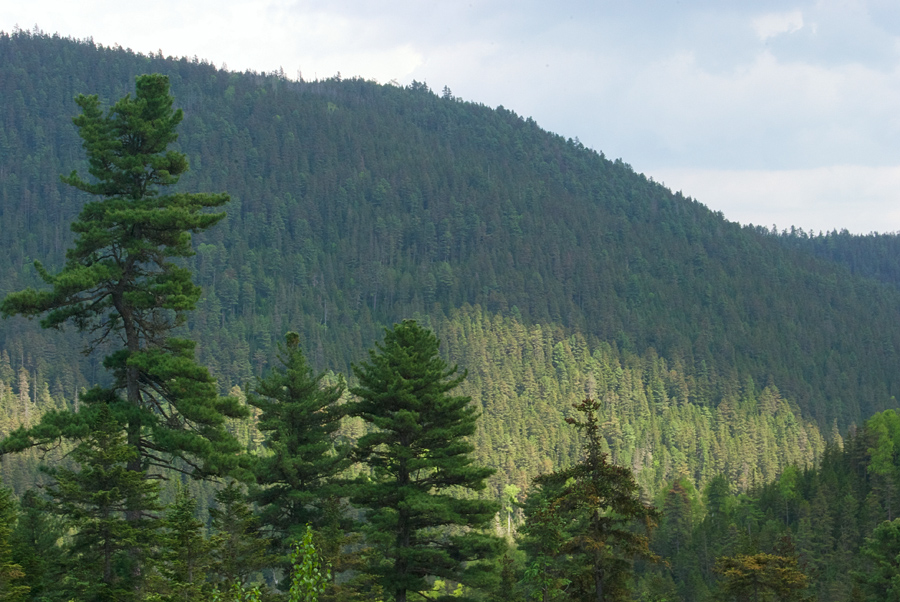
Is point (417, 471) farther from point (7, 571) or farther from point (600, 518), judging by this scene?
point (7, 571)

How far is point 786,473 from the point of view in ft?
475

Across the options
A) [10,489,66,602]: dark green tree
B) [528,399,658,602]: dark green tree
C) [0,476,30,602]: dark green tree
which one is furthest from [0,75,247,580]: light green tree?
[528,399,658,602]: dark green tree

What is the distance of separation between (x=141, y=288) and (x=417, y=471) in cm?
1276

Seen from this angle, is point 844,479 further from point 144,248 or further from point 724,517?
point 144,248

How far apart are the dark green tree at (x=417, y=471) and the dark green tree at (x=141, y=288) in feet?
25.9

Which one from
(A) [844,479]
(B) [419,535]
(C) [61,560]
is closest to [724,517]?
(A) [844,479]

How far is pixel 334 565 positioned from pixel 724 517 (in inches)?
4241

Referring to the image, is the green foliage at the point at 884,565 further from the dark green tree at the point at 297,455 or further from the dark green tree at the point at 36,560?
the dark green tree at the point at 36,560

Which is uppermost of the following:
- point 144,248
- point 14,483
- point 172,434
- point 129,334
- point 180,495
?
point 14,483

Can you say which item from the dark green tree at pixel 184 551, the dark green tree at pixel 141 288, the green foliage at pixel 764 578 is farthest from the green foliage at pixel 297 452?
the green foliage at pixel 764 578

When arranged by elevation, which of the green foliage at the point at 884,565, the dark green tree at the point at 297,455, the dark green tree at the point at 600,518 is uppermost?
the dark green tree at the point at 297,455

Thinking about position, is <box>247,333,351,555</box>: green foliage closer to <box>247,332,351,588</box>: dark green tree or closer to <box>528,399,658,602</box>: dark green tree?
<box>247,332,351,588</box>: dark green tree

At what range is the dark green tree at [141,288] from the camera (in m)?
25.5

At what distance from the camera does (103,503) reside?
24.6 metres
